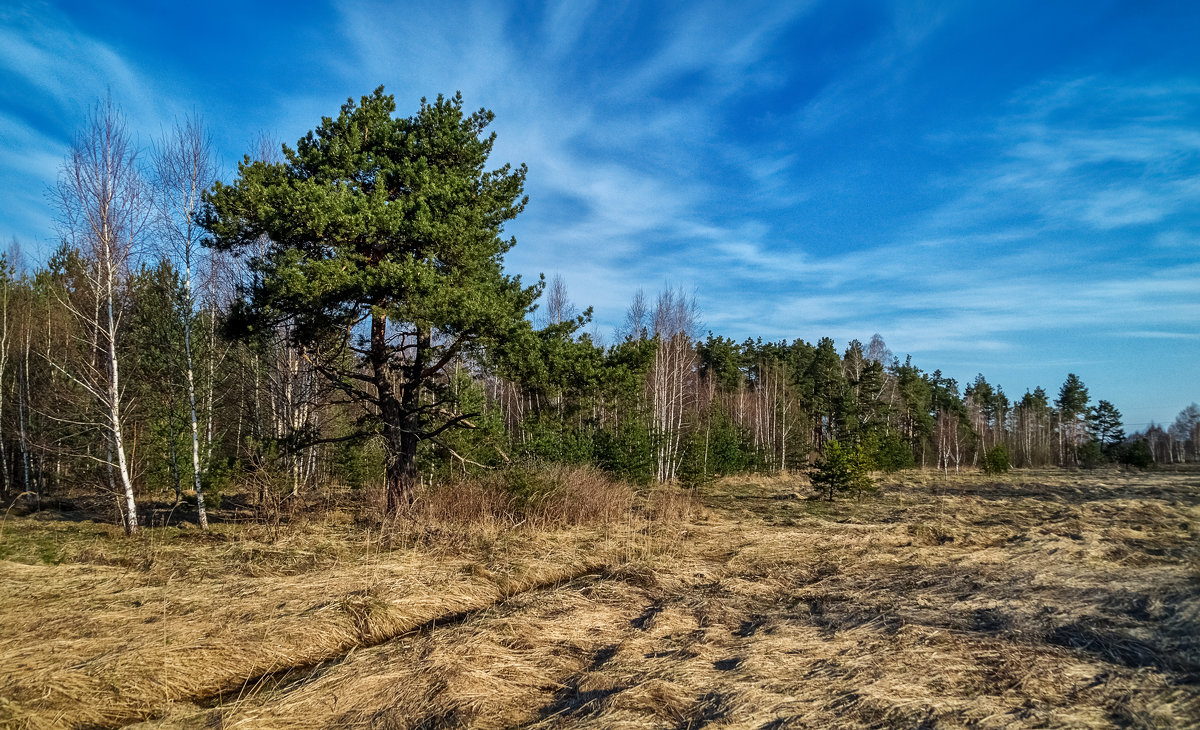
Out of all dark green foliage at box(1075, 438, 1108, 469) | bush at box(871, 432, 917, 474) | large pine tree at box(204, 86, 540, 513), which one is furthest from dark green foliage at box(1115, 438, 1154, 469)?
large pine tree at box(204, 86, 540, 513)

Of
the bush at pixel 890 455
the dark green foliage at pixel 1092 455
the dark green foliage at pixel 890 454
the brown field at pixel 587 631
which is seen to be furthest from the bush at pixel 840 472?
the dark green foliage at pixel 1092 455

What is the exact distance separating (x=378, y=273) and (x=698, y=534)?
7316 mm

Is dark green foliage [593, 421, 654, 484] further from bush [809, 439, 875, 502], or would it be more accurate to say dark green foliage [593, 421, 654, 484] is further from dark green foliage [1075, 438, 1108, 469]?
dark green foliage [1075, 438, 1108, 469]

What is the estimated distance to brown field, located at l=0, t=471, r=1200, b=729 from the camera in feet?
12.3

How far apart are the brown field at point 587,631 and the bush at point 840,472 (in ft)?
22.6

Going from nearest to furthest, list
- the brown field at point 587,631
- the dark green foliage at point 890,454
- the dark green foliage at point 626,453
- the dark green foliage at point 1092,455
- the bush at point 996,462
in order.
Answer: the brown field at point 587,631, the dark green foliage at point 626,453, the dark green foliage at point 890,454, the bush at point 996,462, the dark green foliage at point 1092,455

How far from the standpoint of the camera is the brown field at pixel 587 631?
147 inches

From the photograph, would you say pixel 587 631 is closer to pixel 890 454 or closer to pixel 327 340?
pixel 327 340

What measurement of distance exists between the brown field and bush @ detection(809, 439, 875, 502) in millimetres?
6877

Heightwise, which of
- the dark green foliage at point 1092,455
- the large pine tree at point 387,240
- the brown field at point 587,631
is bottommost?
the dark green foliage at point 1092,455

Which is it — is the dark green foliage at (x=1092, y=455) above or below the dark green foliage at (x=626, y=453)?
below

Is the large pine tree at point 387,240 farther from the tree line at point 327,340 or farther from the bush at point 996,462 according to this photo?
the bush at point 996,462

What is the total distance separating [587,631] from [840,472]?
13.3m

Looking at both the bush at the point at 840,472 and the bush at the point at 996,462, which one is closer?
the bush at the point at 840,472
